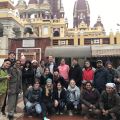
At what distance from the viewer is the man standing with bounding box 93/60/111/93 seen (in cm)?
745

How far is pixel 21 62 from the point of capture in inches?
301

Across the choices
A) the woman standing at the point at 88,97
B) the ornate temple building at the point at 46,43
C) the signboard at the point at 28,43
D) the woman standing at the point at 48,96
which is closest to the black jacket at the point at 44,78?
the woman standing at the point at 48,96

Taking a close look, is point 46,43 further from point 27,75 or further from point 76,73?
point 27,75

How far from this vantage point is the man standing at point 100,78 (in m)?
7.45

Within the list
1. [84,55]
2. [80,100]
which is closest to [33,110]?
[80,100]

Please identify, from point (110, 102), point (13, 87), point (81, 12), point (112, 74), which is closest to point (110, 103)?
point (110, 102)

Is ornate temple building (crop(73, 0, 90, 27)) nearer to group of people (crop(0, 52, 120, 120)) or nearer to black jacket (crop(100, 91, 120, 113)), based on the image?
group of people (crop(0, 52, 120, 120))

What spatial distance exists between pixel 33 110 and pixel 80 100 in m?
1.14

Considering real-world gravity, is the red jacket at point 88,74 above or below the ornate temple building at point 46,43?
below

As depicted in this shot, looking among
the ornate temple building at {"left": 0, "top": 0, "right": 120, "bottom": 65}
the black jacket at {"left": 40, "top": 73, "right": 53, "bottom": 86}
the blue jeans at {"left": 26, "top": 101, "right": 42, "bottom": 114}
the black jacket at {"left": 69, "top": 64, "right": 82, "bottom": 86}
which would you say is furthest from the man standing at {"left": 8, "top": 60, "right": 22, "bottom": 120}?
the ornate temple building at {"left": 0, "top": 0, "right": 120, "bottom": 65}

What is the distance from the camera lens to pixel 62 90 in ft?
24.7

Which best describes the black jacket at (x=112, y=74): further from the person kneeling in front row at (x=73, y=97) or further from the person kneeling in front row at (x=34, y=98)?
the person kneeling in front row at (x=34, y=98)

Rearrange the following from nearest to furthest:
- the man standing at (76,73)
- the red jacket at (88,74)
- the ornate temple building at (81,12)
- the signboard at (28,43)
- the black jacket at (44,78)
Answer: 1. the black jacket at (44,78)
2. the red jacket at (88,74)
3. the man standing at (76,73)
4. the signboard at (28,43)
5. the ornate temple building at (81,12)

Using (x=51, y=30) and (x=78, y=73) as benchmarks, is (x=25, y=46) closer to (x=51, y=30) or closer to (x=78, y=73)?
(x=78, y=73)
